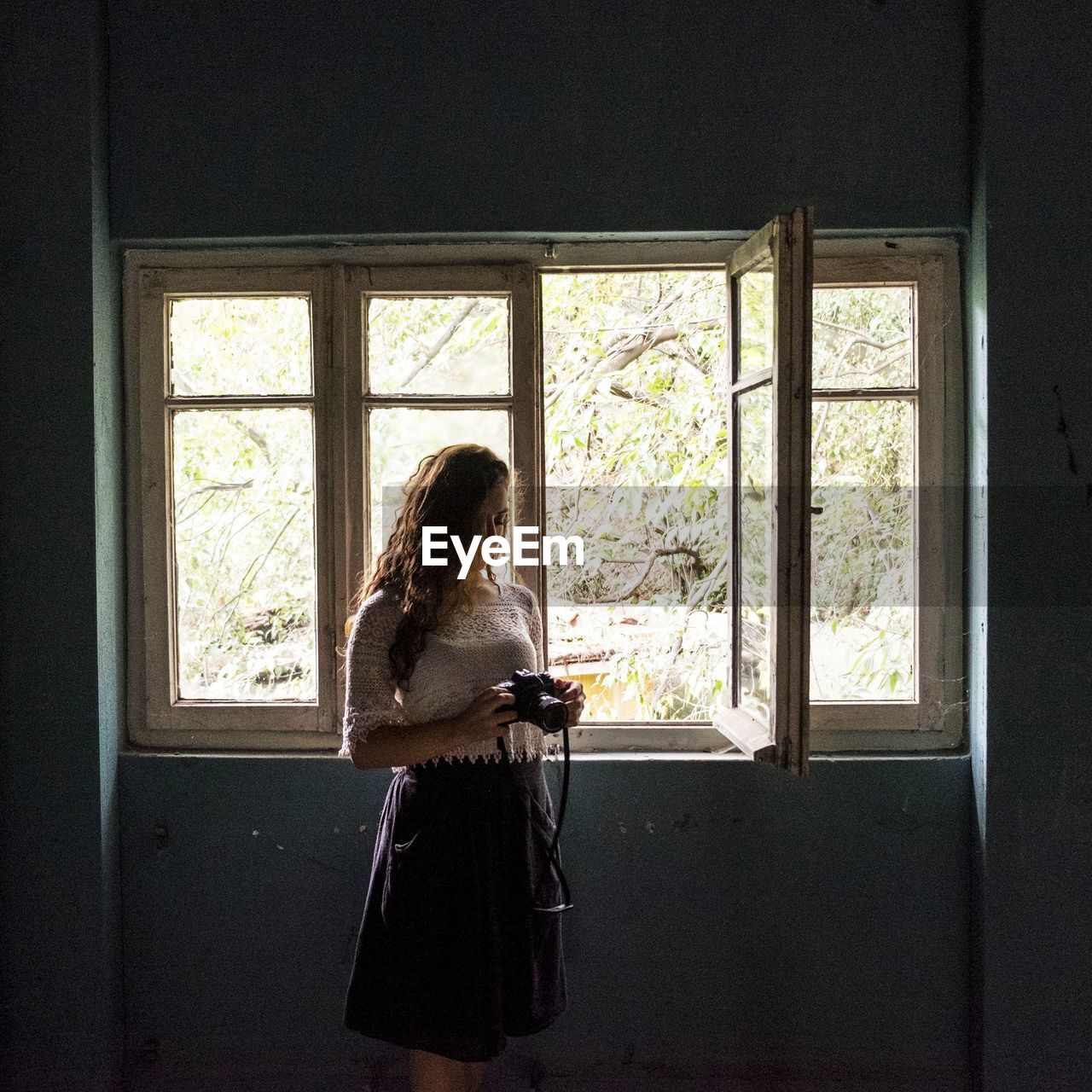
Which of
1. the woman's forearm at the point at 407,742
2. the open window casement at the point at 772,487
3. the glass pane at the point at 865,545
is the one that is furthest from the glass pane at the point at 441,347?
the woman's forearm at the point at 407,742

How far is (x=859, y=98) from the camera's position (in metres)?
2.23

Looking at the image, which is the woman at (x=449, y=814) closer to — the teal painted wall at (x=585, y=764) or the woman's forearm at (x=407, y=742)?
the woman's forearm at (x=407, y=742)

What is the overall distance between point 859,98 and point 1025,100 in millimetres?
365

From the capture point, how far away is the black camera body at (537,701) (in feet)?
5.58

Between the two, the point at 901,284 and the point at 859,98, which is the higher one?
the point at 859,98

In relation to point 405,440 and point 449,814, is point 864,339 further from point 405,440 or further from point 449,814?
point 449,814

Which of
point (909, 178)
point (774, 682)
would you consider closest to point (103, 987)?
point (774, 682)

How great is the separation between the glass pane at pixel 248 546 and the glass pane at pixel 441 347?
24 cm

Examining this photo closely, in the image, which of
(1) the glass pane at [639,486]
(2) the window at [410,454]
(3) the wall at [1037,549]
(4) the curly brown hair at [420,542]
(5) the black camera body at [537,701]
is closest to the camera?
(5) the black camera body at [537,701]

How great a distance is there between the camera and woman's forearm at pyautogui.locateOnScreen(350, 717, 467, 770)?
5.75 feet

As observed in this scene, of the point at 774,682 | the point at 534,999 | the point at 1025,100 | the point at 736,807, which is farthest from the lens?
the point at 736,807

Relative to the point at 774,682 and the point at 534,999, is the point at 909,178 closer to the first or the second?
the point at 774,682

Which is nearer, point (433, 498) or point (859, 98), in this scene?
point (433, 498)

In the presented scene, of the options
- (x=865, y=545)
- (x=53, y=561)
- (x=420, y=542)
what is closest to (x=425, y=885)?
(x=420, y=542)
